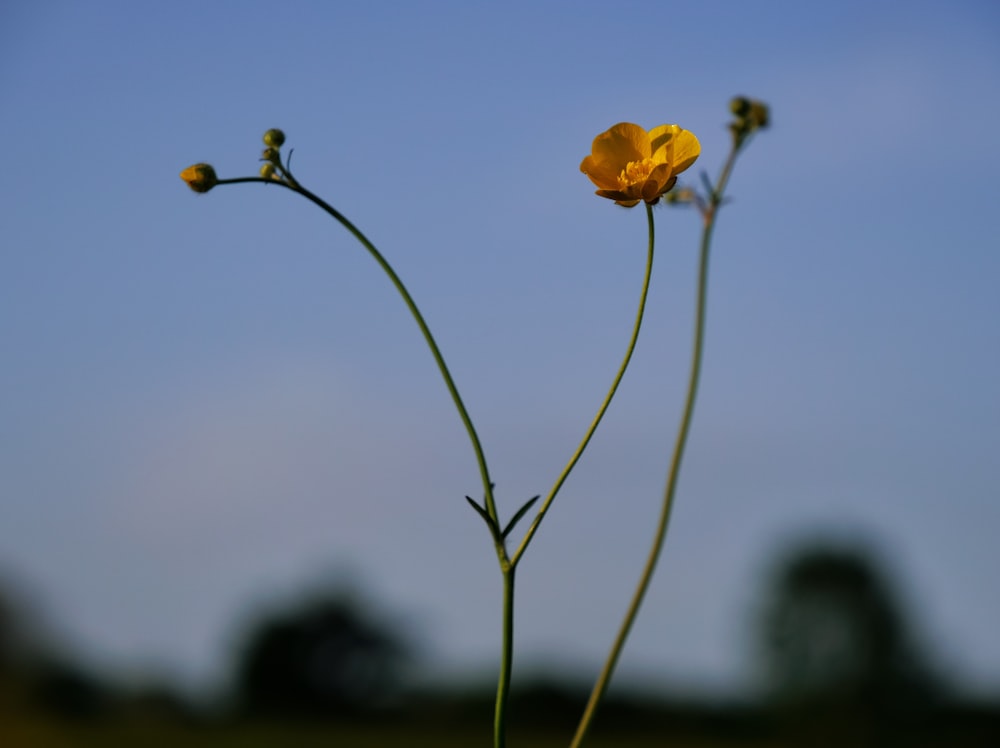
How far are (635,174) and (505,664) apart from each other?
0.69 m

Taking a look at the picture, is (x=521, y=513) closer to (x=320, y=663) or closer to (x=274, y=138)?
(x=274, y=138)

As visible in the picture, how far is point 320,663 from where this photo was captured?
51.1m

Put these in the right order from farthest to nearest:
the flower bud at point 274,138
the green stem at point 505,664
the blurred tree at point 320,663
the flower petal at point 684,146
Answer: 1. the blurred tree at point 320,663
2. the flower petal at point 684,146
3. the flower bud at point 274,138
4. the green stem at point 505,664

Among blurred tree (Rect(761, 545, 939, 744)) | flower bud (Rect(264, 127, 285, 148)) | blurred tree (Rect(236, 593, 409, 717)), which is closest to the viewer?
flower bud (Rect(264, 127, 285, 148))

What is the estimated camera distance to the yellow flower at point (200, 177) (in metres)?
1.56

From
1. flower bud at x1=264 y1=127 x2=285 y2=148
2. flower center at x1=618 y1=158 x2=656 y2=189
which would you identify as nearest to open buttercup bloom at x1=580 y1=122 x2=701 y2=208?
flower center at x1=618 y1=158 x2=656 y2=189

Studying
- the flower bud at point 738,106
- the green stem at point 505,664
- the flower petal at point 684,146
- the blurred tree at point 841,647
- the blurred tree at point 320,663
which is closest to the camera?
the green stem at point 505,664

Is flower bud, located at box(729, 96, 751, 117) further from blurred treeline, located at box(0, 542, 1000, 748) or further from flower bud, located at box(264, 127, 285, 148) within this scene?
blurred treeline, located at box(0, 542, 1000, 748)

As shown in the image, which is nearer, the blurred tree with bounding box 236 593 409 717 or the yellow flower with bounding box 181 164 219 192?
the yellow flower with bounding box 181 164 219 192

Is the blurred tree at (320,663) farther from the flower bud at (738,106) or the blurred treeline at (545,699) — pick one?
the flower bud at (738,106)

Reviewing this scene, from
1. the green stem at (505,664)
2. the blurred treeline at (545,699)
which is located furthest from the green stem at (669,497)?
the blurred treeline at (545,699)

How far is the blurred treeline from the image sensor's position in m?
35.7

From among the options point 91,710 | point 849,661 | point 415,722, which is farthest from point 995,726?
point 91,710

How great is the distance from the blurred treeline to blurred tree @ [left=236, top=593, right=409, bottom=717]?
6 centimetres
